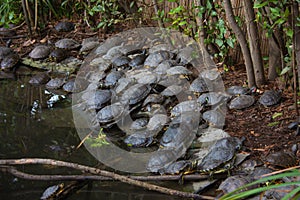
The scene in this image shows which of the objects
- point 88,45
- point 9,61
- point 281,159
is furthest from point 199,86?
point 9,61

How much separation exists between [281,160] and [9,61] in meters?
4.22

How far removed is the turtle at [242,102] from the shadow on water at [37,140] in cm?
142

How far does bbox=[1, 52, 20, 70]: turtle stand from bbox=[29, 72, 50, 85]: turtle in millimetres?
552

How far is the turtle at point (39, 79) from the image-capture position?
5.55 metres

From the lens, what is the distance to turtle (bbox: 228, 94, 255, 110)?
405 centimetres

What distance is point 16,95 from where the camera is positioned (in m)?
5.19

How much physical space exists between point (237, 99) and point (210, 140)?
1.98 ft

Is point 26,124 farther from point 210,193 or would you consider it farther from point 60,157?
point 210,193

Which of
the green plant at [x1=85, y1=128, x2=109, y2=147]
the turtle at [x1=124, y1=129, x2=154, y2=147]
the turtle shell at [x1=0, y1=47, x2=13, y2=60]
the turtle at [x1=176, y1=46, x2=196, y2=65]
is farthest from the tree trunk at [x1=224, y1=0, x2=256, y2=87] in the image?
the turtle shell at [x1=0, y1=47, x2=13, y2=60]

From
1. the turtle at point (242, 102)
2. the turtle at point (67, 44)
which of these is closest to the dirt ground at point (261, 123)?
the turtle at point (242, 102)

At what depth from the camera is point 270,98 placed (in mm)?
3990

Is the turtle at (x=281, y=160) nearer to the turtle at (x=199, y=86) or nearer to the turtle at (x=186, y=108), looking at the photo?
the turtle at (x=186, y=108)

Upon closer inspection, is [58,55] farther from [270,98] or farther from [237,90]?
[270,98]

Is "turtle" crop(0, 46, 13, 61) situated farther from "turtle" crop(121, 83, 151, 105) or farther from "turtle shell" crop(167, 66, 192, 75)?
"turtle shell" crop(167, 66, 192, 75)
